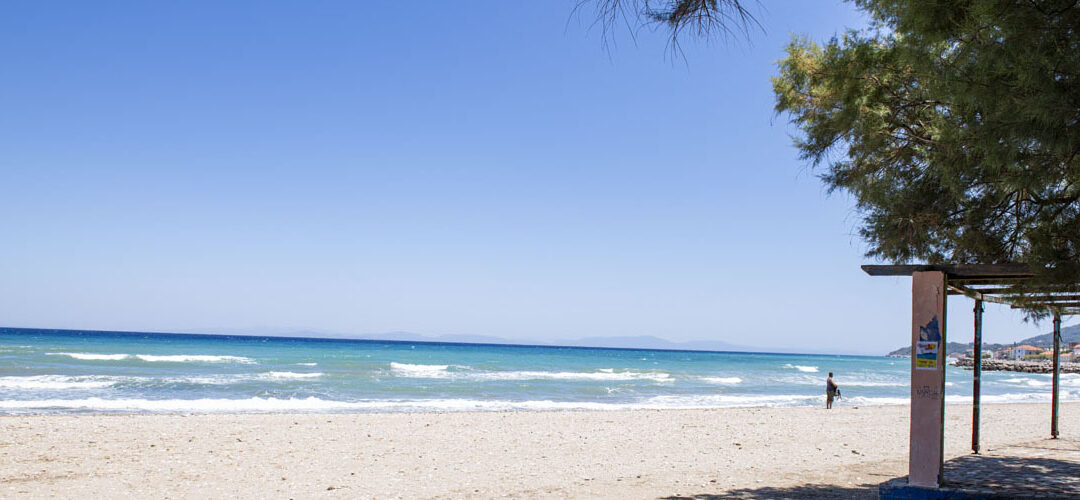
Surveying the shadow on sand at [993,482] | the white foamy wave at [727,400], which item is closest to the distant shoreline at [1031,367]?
the white foamy wave at [727,400]

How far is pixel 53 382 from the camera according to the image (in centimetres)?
2370

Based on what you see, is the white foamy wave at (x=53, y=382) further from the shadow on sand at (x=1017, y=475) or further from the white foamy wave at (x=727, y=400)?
the shadow on sand at (x=1017, y=475)

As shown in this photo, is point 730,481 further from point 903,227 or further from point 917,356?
point 903,227

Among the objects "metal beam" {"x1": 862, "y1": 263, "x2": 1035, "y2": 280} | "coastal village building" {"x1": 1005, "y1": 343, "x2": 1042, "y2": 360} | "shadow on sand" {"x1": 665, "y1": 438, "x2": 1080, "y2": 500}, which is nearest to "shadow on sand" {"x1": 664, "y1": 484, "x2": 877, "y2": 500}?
"shadow on sand" {"x1": 665, "y1": 438, "x2": 1080, "y2": 500}

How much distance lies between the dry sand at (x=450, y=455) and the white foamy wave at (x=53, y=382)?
10.0 metres

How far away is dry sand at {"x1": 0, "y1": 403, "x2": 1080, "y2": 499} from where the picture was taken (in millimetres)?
7836

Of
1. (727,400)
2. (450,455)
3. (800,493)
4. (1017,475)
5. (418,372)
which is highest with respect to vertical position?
(1017,475)

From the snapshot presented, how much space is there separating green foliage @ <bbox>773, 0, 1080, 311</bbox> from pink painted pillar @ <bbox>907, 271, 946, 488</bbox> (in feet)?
1.26

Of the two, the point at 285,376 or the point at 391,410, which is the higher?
the point at 391,410

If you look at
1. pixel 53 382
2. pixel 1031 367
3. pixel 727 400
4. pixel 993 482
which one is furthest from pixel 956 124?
pixel 1031 367

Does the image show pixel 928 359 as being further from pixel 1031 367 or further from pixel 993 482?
pixel 1031 367

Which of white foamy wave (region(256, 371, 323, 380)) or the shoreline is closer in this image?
the shoreline

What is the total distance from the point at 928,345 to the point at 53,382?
26.4 meters

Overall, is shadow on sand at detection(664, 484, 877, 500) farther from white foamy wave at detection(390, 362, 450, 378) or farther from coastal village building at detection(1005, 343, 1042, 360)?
coastal village building at detection(1005, 343, 1042, 360)
